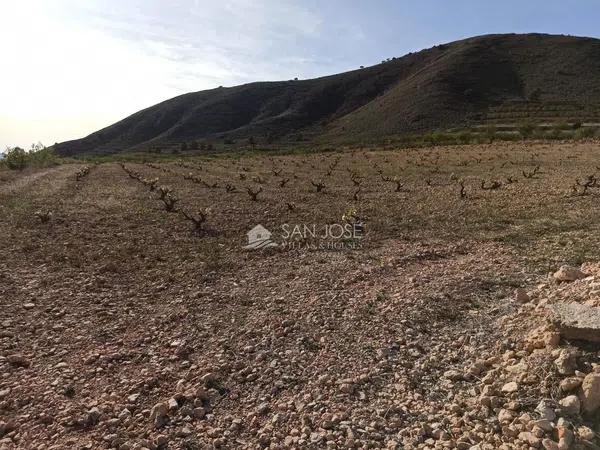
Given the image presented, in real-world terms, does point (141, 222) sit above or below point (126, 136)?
below

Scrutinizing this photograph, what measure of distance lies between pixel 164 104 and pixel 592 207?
487ft

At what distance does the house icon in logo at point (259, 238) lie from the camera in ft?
36.6

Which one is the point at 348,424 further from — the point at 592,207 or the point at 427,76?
the point at 427,76

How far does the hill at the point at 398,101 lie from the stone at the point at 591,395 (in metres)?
72.1

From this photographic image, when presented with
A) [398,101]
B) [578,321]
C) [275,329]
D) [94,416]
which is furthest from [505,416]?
[398,101]

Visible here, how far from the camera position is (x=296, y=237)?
11.9m

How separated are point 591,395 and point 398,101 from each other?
310 ft

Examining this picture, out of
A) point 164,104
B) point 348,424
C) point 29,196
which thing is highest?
→ point 164,104

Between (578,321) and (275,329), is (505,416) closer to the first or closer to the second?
(578,321)

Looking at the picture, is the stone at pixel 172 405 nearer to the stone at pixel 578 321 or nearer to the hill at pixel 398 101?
the stone at pixel 578 321

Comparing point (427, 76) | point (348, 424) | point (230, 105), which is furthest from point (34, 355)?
point (230, 105)

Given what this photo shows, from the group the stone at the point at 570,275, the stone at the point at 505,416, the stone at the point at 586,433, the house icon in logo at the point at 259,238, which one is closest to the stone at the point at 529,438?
the stone at the point at 505,416

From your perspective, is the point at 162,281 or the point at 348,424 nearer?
the point at 348,424

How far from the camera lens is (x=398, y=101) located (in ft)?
304
